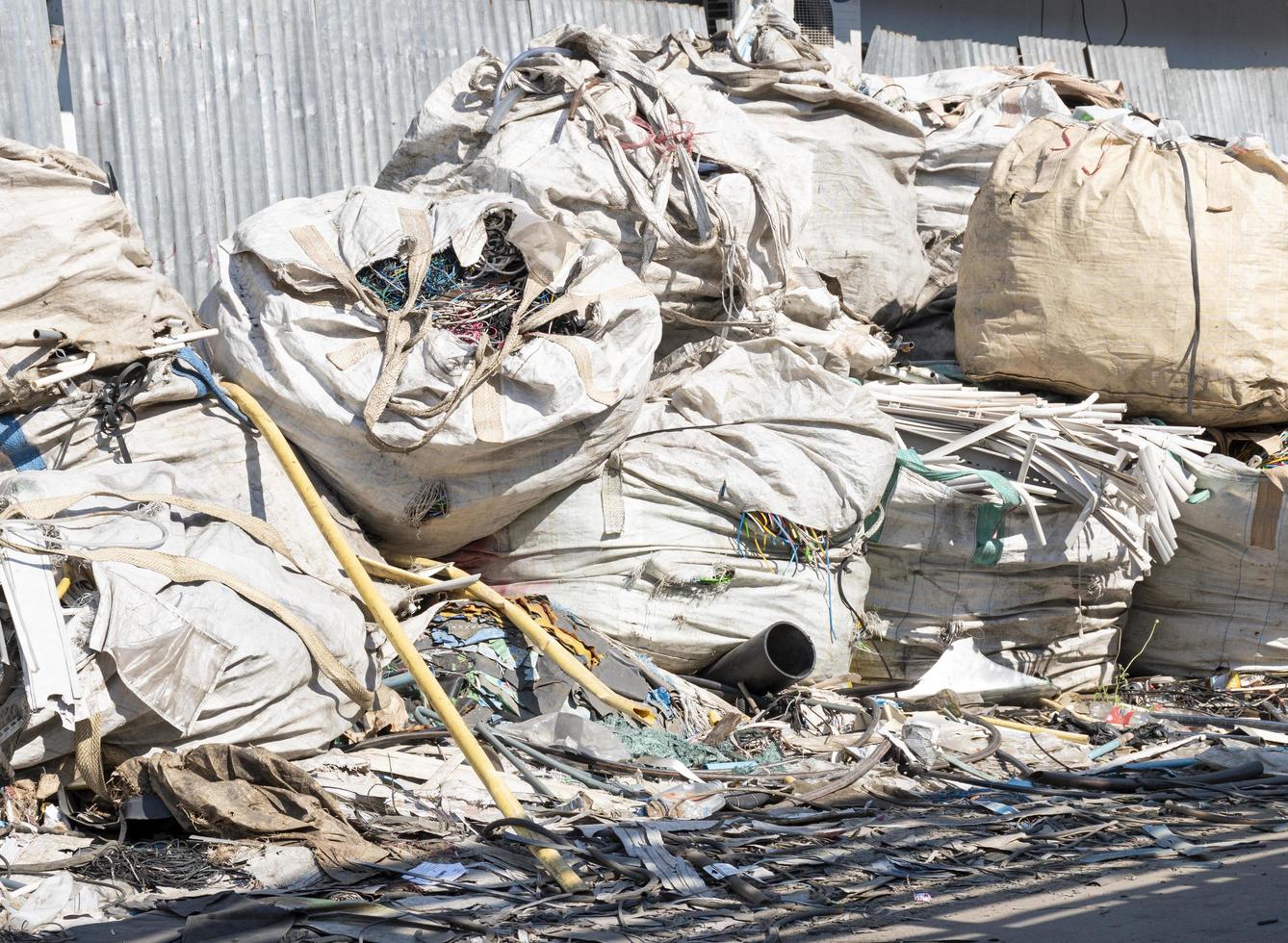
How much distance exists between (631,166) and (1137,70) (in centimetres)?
498

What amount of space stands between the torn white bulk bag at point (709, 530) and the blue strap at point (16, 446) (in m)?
1.13

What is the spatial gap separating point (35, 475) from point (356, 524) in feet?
2.67

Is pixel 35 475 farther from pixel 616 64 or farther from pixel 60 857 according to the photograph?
pixel 616 64

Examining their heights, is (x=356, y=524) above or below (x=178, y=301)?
below

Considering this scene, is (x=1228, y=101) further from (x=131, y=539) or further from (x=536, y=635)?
(x=131, y=539)

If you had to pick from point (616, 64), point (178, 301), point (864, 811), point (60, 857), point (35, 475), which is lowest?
point (864, 811)

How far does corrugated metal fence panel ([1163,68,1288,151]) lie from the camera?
8.12m

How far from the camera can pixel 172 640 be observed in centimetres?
271

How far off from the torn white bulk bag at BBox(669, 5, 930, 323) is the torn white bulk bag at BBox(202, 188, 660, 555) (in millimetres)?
1277

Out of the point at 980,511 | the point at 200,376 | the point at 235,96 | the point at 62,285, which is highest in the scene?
the point at 235,96

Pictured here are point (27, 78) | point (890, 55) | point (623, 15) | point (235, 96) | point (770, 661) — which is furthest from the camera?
point (890, 55)

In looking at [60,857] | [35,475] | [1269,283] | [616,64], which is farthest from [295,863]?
[1269,283]

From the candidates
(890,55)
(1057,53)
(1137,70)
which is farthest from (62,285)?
(1137,70)

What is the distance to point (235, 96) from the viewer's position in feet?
15.9
